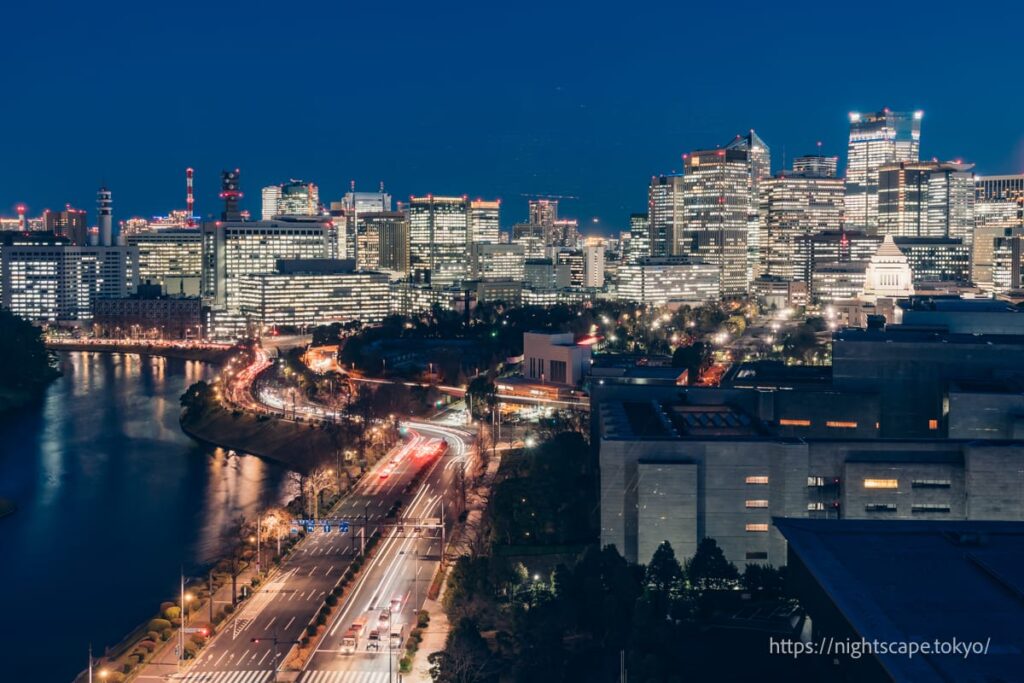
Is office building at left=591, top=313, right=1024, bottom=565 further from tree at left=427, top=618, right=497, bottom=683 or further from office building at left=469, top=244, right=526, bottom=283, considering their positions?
office building at left=469, top=244, right=526, bottom=283

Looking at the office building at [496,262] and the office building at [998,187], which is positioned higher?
the office building at [998,187]

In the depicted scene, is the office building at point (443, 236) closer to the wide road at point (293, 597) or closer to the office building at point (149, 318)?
the office building at point (149, 318)

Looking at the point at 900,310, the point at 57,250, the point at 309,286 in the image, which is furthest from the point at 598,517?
the point at 57,250

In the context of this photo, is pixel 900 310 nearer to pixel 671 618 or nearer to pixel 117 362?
pixel 671 618

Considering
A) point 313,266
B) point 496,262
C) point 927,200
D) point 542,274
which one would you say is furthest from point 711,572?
point 927,200

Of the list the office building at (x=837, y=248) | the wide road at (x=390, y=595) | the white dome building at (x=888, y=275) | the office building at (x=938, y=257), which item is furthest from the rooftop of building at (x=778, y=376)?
the office building at (x=837, y=248)
